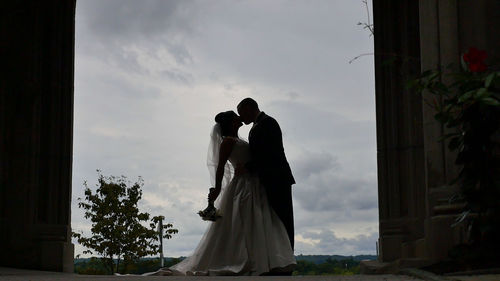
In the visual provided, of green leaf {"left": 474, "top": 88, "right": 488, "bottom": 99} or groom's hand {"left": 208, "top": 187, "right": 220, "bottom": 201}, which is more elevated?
green leaf {"left": 474, "top": 88, "right": 488, "bottom": 99}

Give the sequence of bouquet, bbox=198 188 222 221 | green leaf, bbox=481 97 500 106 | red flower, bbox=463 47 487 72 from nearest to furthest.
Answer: green leaf, bbox=481 97 500 106
red flower, bbox=463 47 487 72
bouquet, bbox=198 188 222 221

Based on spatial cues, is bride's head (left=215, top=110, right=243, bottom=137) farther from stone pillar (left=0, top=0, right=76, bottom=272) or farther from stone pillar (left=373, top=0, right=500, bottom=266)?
stone pillar (left=0, top=0, right=76, bottom=272)

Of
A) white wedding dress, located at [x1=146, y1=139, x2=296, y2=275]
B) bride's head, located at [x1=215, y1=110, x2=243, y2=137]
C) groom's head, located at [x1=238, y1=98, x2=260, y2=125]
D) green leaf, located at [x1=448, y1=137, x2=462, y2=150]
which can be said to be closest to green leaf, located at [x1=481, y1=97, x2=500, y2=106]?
green leaf, located at [x1=448, y1=137, x2=462, y2=150]

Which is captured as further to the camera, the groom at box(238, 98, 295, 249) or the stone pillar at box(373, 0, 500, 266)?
the stone pillar at box(373, 0, 500, 266)

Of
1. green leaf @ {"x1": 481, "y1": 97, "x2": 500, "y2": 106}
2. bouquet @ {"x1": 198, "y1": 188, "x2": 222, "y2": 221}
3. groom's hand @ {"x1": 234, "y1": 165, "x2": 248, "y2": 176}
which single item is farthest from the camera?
groom's hand @ {"x1": 234, "y1": 165, "x2": 248, "y2": 176}

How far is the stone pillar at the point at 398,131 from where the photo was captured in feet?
37.1

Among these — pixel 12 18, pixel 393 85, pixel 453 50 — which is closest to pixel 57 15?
pixel 12 18

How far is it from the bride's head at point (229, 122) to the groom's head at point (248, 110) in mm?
73

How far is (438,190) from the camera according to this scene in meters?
7.53

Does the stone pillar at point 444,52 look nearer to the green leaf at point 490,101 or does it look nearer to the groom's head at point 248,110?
the green leaf at point 490,101

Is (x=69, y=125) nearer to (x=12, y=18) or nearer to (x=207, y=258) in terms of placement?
(x=12, y=18)

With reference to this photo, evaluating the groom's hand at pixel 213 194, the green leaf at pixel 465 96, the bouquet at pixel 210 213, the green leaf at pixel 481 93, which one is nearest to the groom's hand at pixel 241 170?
the groom's hand at pixel 213 194

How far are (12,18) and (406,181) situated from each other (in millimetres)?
5403

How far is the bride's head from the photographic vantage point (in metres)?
9.20
